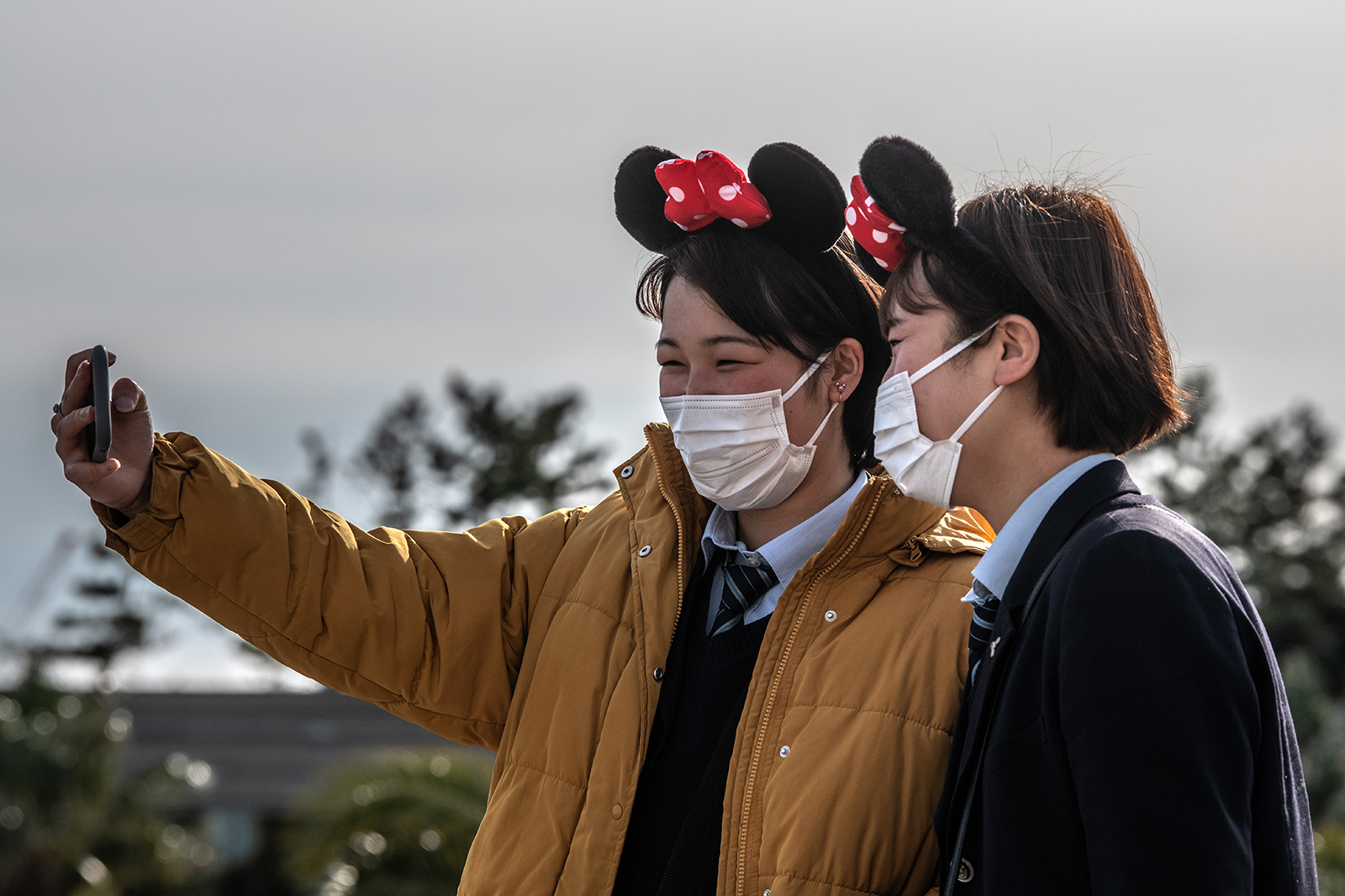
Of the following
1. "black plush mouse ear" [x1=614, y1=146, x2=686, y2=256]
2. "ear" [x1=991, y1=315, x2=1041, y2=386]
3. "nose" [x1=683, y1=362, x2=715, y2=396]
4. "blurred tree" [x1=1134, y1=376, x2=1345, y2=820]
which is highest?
"blurred tree" [x1=1134, y1=376, x2=1345, y2=820]

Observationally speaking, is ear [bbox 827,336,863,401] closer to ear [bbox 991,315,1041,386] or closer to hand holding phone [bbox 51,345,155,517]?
ear [bbox 991,315,1041,386]

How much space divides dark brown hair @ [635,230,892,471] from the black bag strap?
1058 mm

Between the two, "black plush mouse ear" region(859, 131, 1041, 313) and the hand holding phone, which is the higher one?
"black plush mouse ear" region(859, 131, 1041, 313)

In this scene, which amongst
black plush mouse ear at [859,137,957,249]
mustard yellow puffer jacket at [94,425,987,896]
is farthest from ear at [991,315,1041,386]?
mustard yellow puffer jacket at [94,425,987,896]

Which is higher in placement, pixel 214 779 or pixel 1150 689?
pixel 214 779

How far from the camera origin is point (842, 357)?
300 centimetres

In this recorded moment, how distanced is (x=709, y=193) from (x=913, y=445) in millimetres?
Answer: 912

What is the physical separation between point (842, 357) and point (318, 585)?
4.04ft

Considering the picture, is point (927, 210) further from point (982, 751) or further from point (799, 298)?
point (982, 751)

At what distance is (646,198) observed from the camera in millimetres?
3201

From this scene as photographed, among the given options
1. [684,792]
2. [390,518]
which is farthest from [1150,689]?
[390,518]

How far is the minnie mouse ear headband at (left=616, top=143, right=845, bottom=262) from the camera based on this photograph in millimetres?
2939

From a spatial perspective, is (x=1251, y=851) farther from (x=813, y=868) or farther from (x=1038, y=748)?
(x=813, y=868)

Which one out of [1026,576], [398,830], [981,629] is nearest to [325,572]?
[981,629]
